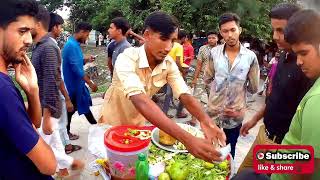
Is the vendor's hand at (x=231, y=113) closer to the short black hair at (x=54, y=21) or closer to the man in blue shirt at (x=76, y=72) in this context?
the man in blue shirt at (x=76, y=72)

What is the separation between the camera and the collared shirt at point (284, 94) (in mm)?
2492

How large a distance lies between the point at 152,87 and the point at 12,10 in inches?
54.6

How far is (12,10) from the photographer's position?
5.18ft

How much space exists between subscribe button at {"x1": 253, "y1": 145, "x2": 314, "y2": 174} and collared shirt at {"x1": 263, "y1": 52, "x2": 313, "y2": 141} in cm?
97

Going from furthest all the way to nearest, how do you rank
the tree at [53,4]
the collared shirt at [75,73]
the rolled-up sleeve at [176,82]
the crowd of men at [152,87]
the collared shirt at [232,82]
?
1. the tree at [53,4]
2. the collared shirt at [75,73]
3. the collared shirt at [232,82]
4. the rolled-up sleeve at [176,82]
5. the crowd of men at [152,87]

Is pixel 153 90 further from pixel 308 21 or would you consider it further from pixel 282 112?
pixel 308 21

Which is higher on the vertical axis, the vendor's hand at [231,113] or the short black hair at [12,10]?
the short black hair at [12,10]

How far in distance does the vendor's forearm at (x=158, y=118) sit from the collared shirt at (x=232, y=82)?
1780 mm

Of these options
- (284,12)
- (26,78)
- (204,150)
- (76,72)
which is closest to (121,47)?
(76,72)

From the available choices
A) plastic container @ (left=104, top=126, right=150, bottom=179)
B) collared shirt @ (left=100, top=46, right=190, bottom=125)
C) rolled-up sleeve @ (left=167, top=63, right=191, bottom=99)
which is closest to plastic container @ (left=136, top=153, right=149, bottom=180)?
plastic container @ (left=104, top=126, right=150, bottom=179)

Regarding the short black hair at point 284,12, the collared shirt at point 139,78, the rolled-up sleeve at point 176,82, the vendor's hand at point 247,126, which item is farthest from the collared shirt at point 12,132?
the vendor's hand at point 247,126

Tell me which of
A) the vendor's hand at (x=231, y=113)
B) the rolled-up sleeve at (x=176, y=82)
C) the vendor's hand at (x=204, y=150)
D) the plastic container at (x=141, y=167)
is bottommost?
the vendor's hand at (x=231, y=113)

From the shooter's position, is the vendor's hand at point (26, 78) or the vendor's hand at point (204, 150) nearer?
the vendor's hand at point (204, 150)

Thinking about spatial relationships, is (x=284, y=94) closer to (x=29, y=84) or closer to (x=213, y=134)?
(x=213, y=134)
